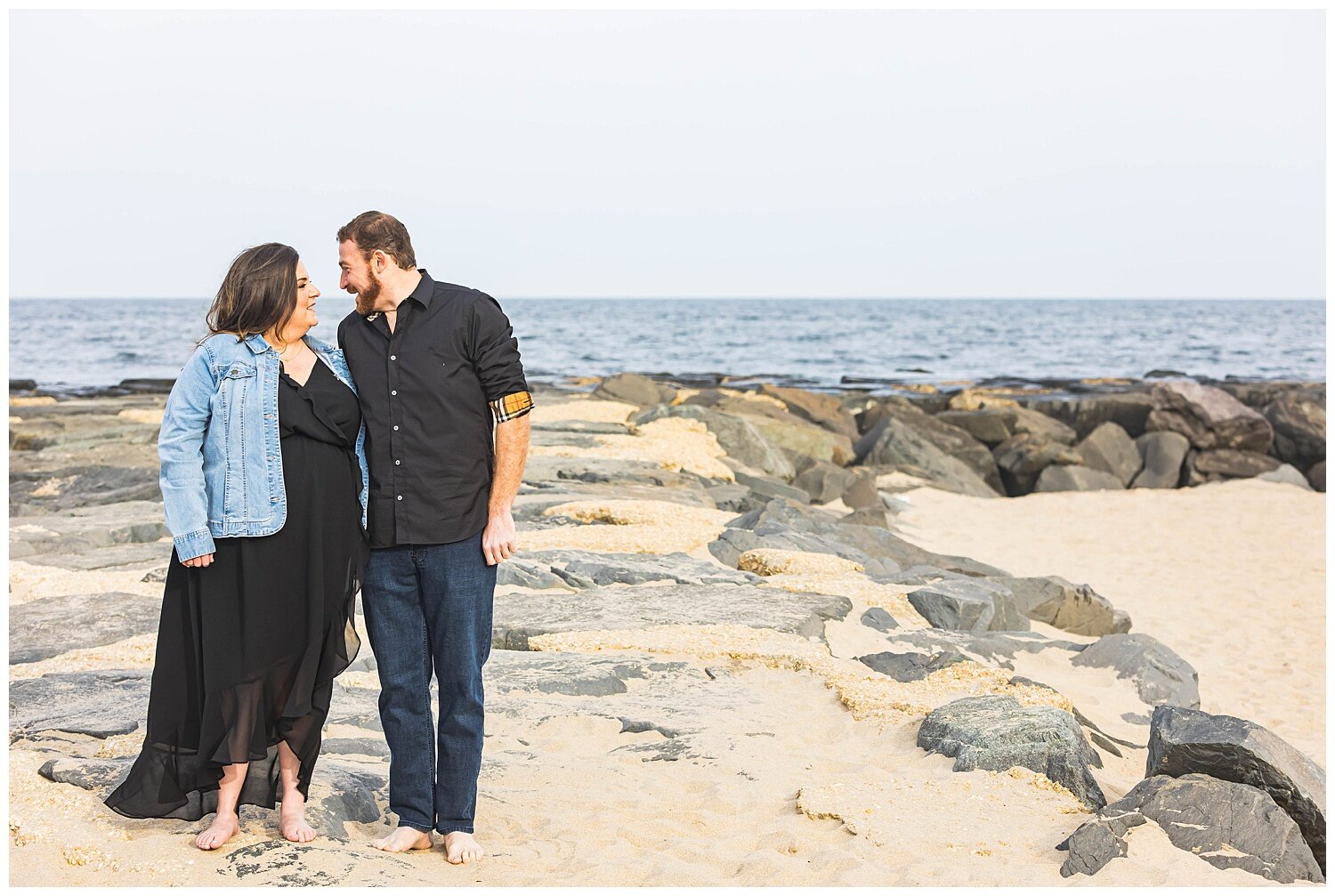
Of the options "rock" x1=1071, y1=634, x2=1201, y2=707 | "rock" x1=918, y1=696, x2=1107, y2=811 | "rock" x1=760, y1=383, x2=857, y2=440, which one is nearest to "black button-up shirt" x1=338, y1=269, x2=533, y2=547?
"rock" x1=918, y1=696, x2=1107, y2=811

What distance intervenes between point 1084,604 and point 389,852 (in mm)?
6416

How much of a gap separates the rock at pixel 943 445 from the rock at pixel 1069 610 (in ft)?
26.0

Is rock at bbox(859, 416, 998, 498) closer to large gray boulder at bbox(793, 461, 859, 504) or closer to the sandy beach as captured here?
large gray boulder at bbox(793, 461, 859, 504)

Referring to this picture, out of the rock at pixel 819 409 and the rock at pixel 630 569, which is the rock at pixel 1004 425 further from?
the rock at pixel 630 569

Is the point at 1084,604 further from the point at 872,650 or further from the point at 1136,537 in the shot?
the point at 1136,537

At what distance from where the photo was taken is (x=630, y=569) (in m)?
7.86

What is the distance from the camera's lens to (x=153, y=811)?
147 inches

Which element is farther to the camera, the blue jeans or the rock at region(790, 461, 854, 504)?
the rock at region(790, 461, 854, 504)

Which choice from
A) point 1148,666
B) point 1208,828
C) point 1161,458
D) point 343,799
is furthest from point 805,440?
point 343,799

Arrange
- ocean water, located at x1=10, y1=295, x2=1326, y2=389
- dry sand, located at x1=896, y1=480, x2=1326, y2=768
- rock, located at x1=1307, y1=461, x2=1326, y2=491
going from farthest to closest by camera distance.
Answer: ocean water, located at x1=10, y1=295, x2=1326, y2=389
rock, located at x1=1307, y1=461, x2=1326, y2=491
dry sand, located at x1=896, y1=480, x2=1326, y2=768

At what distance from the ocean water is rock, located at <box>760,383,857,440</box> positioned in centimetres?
904

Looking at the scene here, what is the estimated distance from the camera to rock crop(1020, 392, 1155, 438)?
66.8ft

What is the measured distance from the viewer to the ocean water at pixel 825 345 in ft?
139

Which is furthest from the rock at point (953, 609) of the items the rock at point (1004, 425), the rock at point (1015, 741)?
the rock at point (1004, 425)
